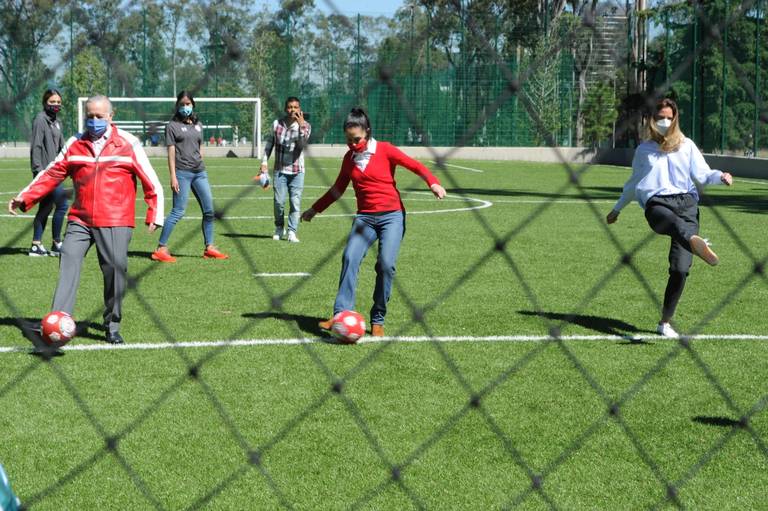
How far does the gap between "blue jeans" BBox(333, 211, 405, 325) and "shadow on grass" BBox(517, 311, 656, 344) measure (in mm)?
1305

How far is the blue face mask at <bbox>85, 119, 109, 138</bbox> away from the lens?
692cm

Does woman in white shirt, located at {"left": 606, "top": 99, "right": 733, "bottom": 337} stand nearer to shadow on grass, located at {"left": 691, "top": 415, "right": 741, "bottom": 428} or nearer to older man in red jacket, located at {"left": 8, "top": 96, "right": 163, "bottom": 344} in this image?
shadow on grass, located at {"left": 691, "top": 415, "right": 741, "bottom": 428}

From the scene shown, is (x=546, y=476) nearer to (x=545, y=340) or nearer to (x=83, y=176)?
(x=545, y=340)

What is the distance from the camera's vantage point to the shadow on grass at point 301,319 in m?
7.84

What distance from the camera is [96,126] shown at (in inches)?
274

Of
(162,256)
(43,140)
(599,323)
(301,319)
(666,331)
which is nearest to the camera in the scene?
(666,331)

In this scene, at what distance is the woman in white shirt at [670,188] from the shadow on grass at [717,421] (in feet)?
6.64

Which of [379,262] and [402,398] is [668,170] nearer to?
[379,262]

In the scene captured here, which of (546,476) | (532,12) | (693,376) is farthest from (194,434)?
(532,12)

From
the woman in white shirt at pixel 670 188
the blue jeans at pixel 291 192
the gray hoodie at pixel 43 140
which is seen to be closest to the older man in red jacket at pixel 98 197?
the woman in white shirt at pixel 670 188

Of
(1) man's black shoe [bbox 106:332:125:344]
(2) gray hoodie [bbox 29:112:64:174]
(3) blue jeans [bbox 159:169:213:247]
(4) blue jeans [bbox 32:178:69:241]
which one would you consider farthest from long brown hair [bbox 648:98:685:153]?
(2) gray hoodie [bbox 29:112:64:174]

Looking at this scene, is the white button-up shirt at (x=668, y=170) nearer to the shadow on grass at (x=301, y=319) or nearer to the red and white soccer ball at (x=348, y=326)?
the red and white soccer ball at (x=348, y=326)

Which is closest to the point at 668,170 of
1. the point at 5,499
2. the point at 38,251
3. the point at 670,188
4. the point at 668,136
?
the point at 670,188

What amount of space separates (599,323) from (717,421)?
263cm
